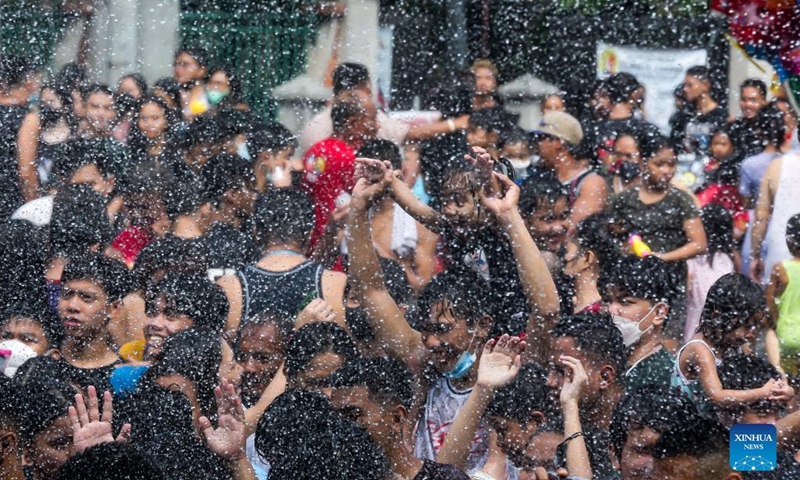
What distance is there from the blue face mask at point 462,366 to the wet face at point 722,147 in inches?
127

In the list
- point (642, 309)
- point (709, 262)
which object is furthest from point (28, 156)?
point (642, 309)

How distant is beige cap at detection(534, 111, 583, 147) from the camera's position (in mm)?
7762

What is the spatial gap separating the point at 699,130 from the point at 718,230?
5.32ft

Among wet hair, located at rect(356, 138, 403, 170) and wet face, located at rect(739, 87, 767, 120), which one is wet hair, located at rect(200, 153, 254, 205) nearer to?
wet hair, located at rect(356, 138, 403, 170)

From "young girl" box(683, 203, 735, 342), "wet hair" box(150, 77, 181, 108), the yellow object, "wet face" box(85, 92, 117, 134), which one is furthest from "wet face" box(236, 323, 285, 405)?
"wet hair" box(150, 77, 181, 108)

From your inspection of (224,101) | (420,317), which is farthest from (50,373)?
(224,101)

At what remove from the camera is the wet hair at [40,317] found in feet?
19.7

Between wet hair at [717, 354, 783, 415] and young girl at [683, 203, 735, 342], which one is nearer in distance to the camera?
wet hair at [717, 354, 783, 415]

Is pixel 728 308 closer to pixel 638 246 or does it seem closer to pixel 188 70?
pixel 638 246

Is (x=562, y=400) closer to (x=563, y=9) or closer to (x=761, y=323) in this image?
(x=761, y=323)

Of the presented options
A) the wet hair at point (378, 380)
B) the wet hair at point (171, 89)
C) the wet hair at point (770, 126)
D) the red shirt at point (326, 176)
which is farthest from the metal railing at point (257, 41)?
the wet hair at point (378, 380)

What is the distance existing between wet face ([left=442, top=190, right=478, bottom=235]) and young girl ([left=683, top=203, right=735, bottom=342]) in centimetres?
141

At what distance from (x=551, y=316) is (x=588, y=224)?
53.8 inches

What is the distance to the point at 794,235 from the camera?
244 inches
